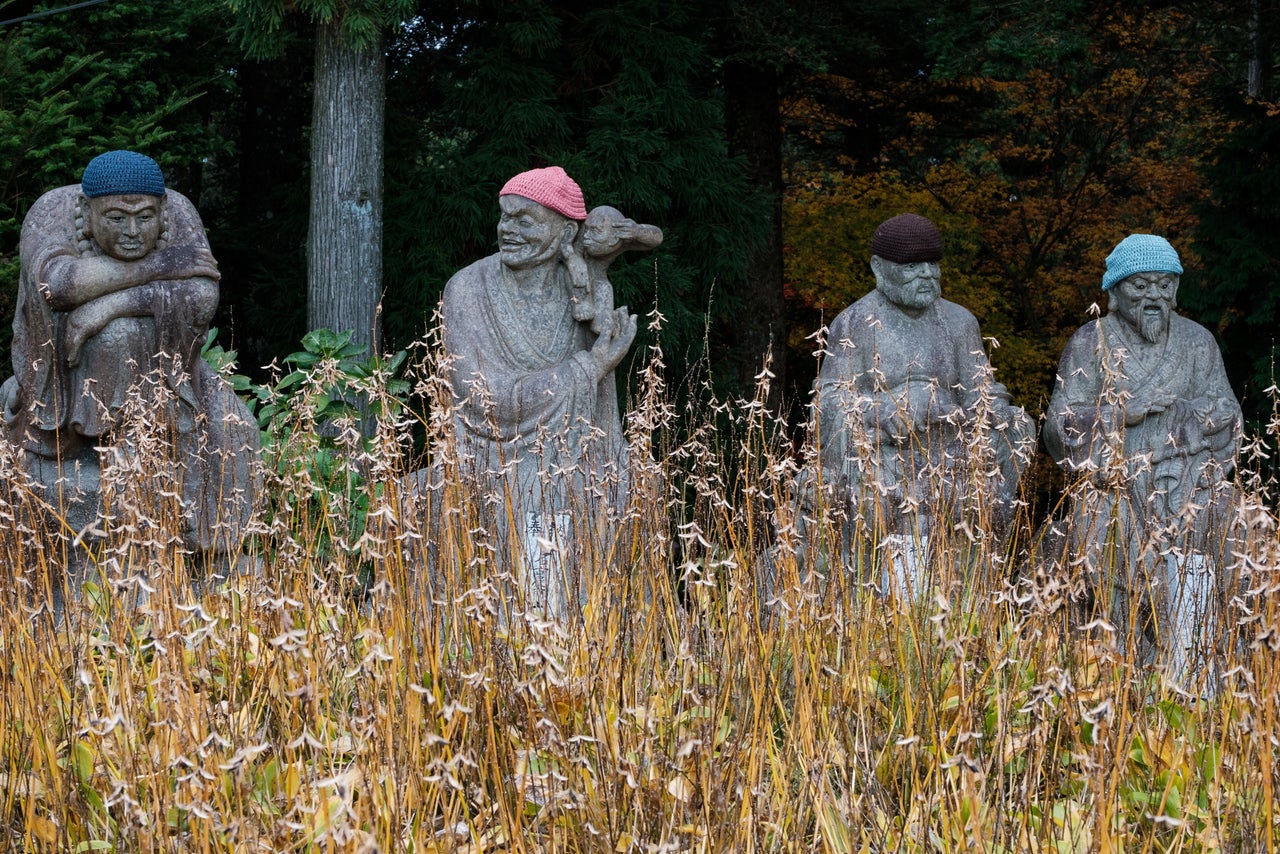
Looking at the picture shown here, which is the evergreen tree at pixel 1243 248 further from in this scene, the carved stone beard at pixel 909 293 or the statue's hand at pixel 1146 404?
the carved stone beard at pixel 909 293

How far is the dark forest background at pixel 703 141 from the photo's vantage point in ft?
28.4

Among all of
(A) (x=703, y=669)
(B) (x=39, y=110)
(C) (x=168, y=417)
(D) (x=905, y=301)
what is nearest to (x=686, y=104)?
(B) (x=39, y=110)

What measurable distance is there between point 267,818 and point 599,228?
3.12m

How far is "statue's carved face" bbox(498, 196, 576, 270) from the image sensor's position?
5082 mm

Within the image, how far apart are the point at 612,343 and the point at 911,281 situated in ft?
3.70

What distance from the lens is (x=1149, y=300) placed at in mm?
5094

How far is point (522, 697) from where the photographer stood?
2602 mm

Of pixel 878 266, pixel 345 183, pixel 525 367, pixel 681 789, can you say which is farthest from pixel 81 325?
pixel 345 183

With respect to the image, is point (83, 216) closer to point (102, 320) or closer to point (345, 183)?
point (102, 320)

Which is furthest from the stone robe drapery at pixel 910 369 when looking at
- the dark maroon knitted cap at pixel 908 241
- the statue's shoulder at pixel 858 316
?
the dark maroon knitted cap at pixel 908 241

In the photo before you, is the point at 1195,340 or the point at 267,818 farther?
the point at 1195,340

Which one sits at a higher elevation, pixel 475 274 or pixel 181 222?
pixel 181 222

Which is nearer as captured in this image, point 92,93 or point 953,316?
point 953,316

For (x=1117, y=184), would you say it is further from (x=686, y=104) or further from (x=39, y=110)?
(x=39, y=110)
